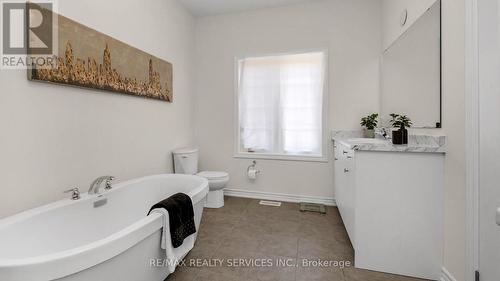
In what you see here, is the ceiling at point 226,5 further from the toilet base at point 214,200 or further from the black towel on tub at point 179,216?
the black towel on tub at point 179,216

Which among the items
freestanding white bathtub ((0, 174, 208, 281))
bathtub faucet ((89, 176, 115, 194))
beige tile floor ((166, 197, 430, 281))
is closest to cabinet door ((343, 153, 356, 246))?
beige tile floor ((166, 197, 430, 281))

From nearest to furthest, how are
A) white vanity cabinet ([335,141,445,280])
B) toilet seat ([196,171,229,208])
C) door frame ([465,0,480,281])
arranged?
door frame ([465,0,480,281]) → white vanity cabinet ([335,141,445,280]) → toilet seat ([196,171,229,208])

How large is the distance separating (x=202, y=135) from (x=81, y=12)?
207 centimetres

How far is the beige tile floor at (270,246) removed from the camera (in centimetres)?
164

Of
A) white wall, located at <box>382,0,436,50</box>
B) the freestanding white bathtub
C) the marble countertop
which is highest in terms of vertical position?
white wall, located at <box>382,0,436,50</box>

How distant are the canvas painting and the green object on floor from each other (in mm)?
2229

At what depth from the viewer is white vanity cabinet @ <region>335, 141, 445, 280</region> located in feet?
5.14

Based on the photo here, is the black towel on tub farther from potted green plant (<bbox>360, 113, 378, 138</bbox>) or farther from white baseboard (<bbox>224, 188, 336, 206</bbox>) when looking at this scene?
potted green plant (<bbox>360, 113, 378, 138</bbox>)

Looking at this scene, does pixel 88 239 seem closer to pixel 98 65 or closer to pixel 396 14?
pixel 98 65

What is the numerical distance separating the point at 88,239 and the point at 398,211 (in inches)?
87.8

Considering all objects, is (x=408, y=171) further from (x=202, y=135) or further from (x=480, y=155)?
(x=202, y=135)

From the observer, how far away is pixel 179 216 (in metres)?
1.44

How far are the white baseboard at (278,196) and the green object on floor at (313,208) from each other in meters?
0.10

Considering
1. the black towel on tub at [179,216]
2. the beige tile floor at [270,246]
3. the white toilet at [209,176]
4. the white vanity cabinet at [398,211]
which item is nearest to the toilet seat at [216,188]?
the white toilet at [209,176]
